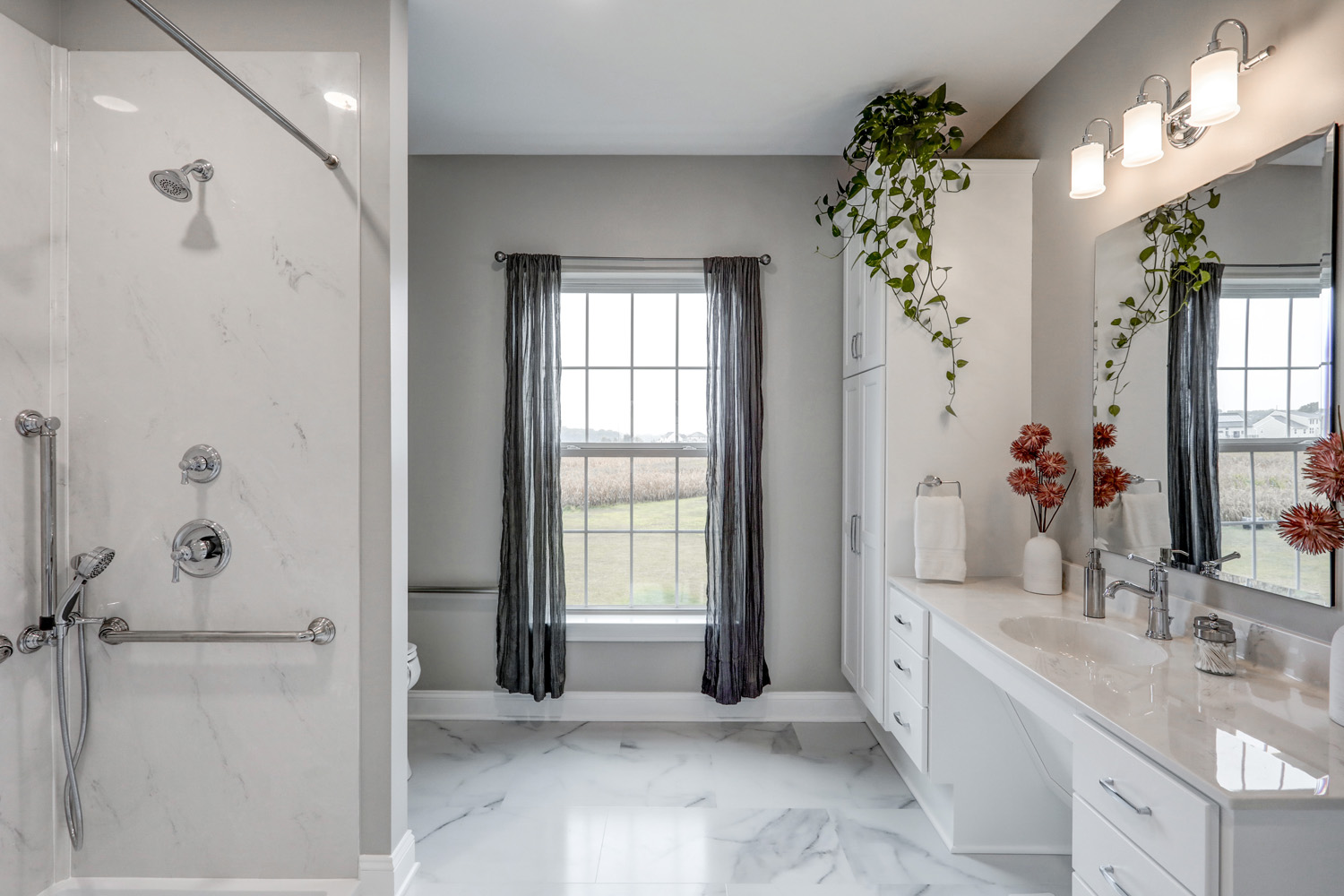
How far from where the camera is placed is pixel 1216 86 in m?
1.50

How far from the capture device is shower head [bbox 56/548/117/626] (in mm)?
1760

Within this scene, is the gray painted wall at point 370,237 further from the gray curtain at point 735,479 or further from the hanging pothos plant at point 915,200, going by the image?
the hanging pothos plant at point 915,200

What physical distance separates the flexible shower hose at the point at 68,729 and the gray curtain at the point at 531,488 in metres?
1.45

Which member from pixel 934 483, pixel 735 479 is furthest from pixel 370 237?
pixel 934 483

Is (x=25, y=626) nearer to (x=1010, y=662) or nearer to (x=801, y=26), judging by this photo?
(x=1010, y=662)

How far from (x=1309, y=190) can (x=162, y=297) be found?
2.80m

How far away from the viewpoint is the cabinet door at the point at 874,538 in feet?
8.18

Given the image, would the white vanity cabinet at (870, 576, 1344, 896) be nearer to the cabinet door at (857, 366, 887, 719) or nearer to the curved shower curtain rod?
the cabinet door at (857, 366, 887, 719)

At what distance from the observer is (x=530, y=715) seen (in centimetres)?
312

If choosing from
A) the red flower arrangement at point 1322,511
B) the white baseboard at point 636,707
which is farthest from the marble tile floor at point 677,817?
the red flower arrangement at point 1322,511

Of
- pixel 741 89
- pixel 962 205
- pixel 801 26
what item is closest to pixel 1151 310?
pixel 962 205

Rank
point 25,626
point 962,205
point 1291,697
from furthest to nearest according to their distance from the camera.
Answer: point 962,205
point 25,626
point 1291,697

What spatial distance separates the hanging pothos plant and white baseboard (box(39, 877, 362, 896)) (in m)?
2.42

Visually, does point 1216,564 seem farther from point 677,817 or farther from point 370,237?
point 370,237
